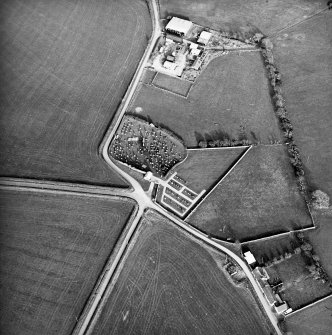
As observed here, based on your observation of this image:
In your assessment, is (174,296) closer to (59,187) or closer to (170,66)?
(59,187)

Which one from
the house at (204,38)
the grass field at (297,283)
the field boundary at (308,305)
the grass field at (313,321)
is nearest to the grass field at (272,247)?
the grass field at (297,283)

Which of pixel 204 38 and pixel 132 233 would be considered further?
pixel 204 38

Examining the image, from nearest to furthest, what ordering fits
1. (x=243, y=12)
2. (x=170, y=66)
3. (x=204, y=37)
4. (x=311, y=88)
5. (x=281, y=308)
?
(x=281, y=308), (x=311, y=88), (x=170, y=66), (x=204, y=37), (x=243, y=12)

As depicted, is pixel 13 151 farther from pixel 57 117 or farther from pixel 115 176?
pixel 115 176

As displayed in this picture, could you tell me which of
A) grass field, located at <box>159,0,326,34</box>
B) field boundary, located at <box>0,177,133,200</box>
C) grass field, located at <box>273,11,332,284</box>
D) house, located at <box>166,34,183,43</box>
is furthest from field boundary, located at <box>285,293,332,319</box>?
house, located at <box>166,34,183,43</box>

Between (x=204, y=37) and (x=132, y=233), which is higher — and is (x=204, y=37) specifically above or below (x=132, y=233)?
above

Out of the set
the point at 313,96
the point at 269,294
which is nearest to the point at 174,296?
the point at 269,294

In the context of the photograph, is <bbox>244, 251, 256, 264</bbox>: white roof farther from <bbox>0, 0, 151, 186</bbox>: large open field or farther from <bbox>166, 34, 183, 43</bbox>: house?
<bbox>166, 34, 183, 43</bbox>: house
